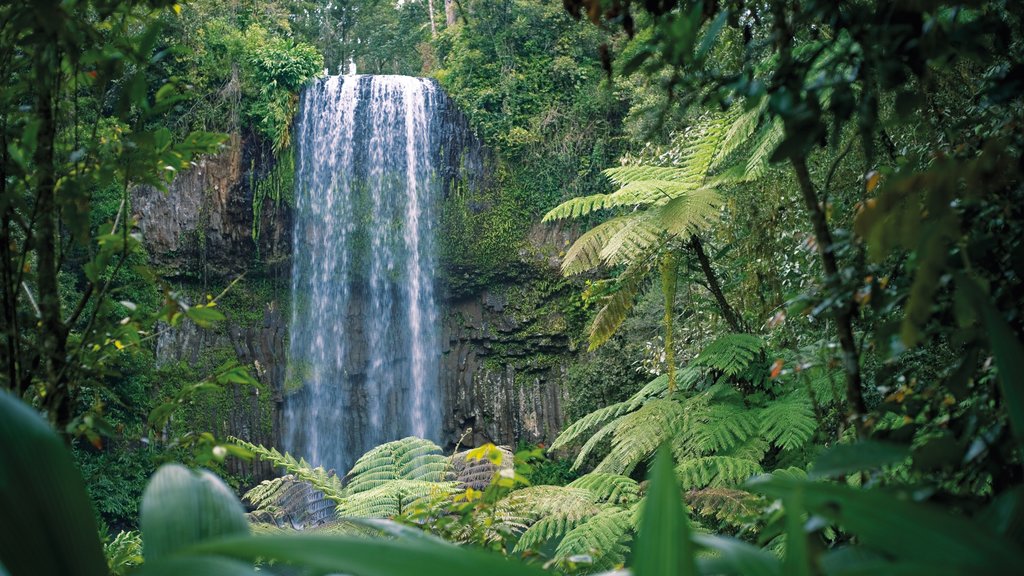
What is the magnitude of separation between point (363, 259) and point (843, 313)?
1068 cm

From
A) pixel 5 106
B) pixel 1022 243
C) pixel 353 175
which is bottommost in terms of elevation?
pixel 1022 243

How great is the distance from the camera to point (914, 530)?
534 mm

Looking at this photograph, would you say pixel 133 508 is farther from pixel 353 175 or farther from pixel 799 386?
pixel 799 386

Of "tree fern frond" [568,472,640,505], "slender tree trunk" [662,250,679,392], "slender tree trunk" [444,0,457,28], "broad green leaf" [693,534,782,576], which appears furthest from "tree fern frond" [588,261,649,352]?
"slender tree trunk" [444,0,457,28]

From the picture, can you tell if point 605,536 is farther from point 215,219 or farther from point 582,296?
point 215,219

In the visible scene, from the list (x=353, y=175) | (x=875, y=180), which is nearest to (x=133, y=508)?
(x=353, y=175)

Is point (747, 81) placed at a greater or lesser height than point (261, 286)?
lesser

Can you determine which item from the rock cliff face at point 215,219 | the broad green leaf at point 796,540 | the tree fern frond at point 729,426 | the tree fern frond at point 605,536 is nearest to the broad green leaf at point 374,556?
the broad green leaf at point 796,540

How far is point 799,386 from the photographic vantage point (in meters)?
4.11

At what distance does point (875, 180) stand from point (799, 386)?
3052 millimetres

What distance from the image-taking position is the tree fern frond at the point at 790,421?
3709 mm

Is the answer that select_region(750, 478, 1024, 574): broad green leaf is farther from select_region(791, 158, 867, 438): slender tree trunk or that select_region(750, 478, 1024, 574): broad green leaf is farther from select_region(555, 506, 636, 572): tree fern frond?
select_region(555, 506, 636, 572): tree fern frond

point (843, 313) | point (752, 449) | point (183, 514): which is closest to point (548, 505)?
point (752, 449)

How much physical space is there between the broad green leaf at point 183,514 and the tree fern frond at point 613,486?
312 cm
